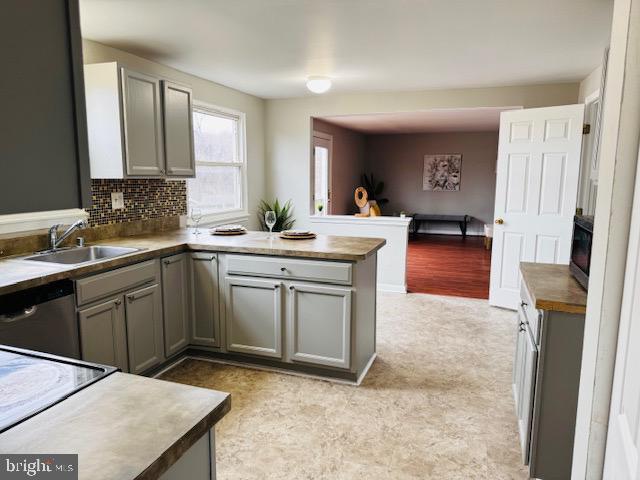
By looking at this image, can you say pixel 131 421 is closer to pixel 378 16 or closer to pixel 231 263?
pixel 231 263

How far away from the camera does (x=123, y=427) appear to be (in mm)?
826

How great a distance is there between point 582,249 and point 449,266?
475 cm

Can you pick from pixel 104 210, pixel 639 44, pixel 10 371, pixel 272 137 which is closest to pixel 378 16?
pixel 639 44

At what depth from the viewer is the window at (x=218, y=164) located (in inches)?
177

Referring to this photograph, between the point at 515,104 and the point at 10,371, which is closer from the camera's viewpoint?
the point at 10,371

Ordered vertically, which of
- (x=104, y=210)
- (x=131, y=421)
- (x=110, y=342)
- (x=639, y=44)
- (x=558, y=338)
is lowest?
(x=110, y=342)

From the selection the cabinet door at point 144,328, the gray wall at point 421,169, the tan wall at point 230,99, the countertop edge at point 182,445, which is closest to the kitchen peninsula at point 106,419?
the countertop edge at point 182,445

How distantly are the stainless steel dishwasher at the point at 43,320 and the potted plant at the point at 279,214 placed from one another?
340 cm

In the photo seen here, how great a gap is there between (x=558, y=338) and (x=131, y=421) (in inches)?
62.5

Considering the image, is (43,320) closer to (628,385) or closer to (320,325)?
(320,325)

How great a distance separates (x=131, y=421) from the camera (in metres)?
0.85

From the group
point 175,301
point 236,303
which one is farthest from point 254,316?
point 175,301

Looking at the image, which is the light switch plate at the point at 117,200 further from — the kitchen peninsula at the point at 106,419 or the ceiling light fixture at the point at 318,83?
the kitchen peninsula at the point at 106,419

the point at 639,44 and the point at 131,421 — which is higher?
the point at 639,44
